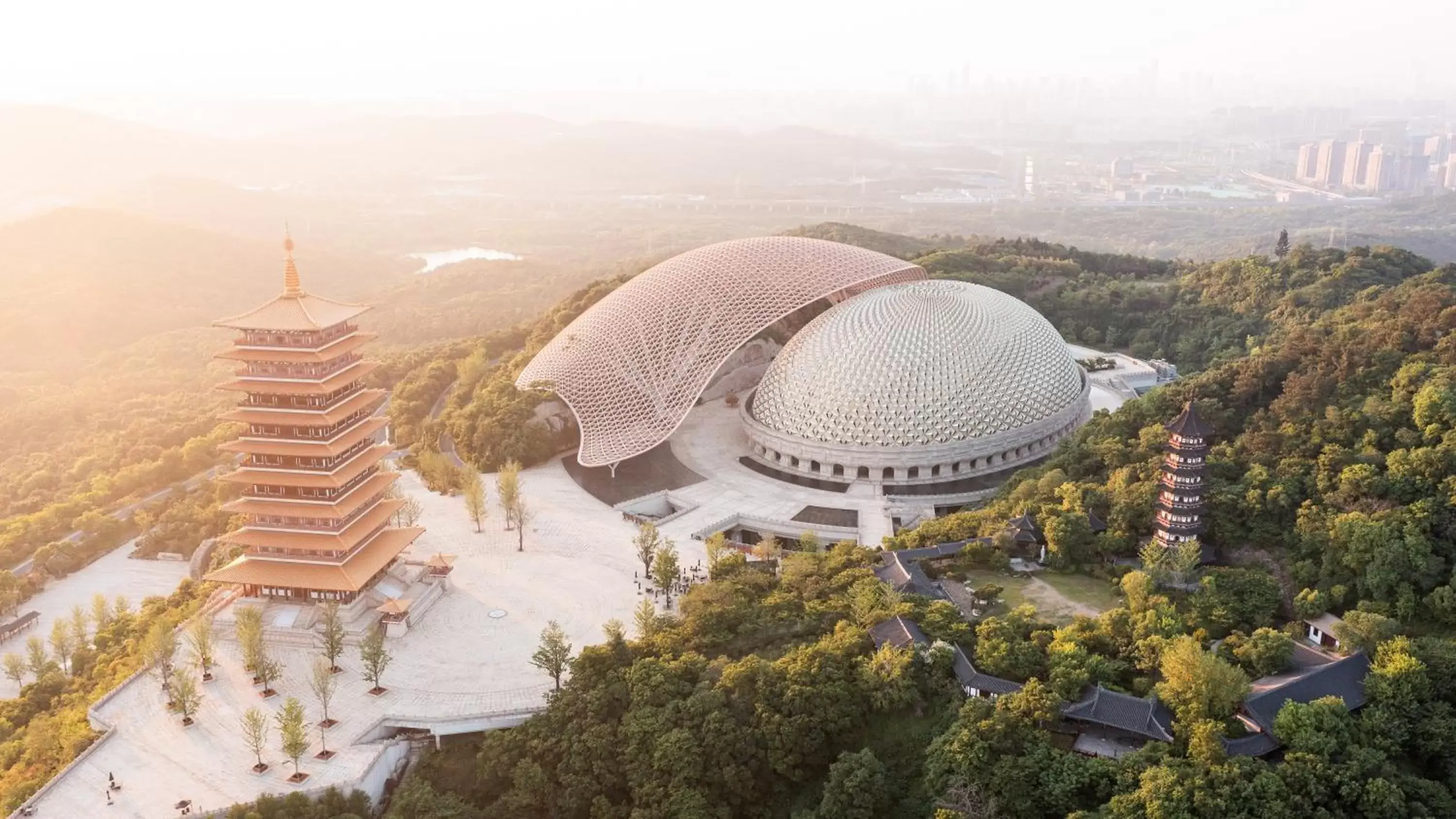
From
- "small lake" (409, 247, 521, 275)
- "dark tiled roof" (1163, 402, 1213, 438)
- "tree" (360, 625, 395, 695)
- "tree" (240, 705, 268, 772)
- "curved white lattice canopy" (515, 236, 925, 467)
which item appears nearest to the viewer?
"tree" (240, 705, 268, 772)

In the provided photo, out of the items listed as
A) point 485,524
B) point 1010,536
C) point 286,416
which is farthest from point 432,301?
point 1010,536

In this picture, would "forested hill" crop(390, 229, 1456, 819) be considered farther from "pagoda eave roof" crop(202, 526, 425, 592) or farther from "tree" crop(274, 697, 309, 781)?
"pagoda eave roof" crop(202, 526, 425, 592)

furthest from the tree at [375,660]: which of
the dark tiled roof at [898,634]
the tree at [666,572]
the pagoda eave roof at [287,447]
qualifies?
the dark tiled roof at [898,634]

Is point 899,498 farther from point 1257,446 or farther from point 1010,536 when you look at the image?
point 1257,446

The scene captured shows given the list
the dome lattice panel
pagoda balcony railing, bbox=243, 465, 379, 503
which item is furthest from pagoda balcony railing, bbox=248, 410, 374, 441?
the dome lattice panel

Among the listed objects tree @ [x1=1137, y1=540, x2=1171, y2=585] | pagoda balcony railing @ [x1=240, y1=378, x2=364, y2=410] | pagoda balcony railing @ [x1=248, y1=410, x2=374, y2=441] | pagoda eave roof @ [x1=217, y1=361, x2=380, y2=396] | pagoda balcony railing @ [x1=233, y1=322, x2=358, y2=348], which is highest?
pagoda balcony railing @ [x1=233, y1=322, x2=358, y2=348]

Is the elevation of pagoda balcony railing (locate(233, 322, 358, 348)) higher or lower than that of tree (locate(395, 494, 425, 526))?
higher

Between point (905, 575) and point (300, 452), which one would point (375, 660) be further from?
point (905, 575)

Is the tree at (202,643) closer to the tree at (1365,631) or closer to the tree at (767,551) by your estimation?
the tree at (767,551)
